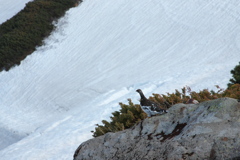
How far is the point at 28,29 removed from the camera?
21375 mm

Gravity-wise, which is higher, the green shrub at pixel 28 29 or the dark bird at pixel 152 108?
the green shrub at pixel 28 29

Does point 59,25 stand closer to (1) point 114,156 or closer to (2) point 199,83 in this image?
(2) point 199,83

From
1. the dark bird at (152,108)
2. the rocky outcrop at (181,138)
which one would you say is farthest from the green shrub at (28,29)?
the rocky outcrop at (181,138)

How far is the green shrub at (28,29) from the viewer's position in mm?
19984

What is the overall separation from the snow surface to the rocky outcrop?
4.84 m

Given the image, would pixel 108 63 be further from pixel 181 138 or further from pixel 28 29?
pixel 181 138

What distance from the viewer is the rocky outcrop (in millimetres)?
3936

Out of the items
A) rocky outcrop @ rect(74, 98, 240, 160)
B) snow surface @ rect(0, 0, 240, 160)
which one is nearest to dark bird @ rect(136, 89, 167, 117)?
rocky outcrop @ rect(74, 98, 240, 160)

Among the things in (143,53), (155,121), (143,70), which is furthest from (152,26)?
(155,121)

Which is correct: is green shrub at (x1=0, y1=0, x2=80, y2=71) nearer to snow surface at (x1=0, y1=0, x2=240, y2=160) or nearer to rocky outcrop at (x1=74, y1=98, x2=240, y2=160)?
snow surface at (x1=0, y1=0, x2=240, y2=160)

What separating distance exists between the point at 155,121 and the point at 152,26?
14.9m

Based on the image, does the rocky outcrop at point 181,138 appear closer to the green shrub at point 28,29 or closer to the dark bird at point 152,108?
the dark bird at point 152,108

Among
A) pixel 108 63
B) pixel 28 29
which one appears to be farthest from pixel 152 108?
pixel 28 29

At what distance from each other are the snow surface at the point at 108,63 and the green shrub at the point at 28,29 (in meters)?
0.59
